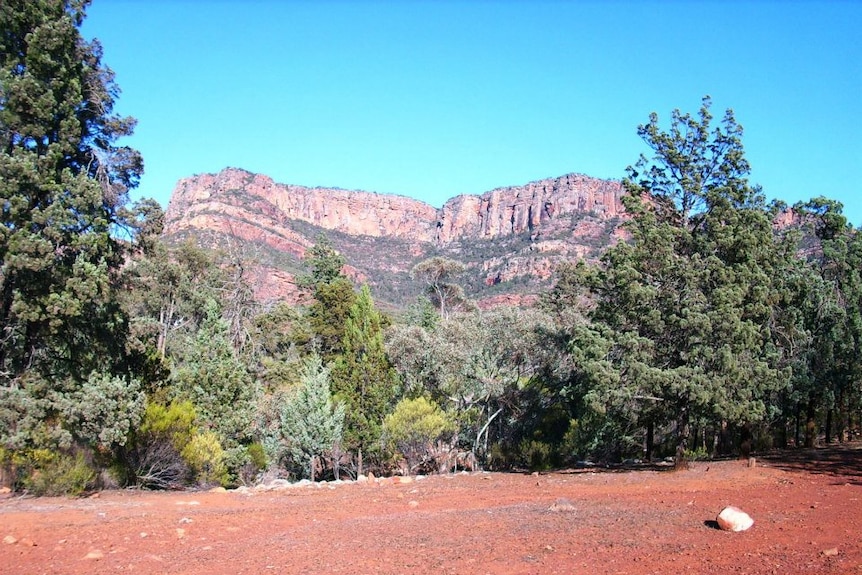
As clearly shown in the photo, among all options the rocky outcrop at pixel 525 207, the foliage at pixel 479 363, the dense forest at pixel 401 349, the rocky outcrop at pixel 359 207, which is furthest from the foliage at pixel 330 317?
the rocky outcrop at pixel 525 207

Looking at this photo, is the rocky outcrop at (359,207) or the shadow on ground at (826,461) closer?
the shadow on ground at (826,461)

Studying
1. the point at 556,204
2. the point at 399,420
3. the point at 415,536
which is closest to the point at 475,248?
the point at 556,204

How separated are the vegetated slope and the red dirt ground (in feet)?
216

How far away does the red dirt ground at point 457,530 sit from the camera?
709 cm

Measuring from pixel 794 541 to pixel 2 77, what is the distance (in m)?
15.9

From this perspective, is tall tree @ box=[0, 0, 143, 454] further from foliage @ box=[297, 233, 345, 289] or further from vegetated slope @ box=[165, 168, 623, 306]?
vegetated slope @ box=[165, 168, 623, 306]

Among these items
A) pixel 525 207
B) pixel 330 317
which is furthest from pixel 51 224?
pixel 525 207

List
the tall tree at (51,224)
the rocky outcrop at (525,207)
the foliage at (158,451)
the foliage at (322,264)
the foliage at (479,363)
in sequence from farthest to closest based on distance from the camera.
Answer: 1. the rocky outcrop at (525,207)
2. the foliage at (322,264)
3. the foliage at (479,363)
4. the foliage at (158,451)
5. the tall tree at (51,224)

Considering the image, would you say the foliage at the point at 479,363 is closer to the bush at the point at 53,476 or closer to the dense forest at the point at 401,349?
the dense forest at the point at 401,349

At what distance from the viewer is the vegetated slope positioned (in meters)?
106

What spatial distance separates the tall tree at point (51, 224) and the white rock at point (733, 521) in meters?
11.7

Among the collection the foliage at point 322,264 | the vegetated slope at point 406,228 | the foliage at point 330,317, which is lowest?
the foliage at point 330,317

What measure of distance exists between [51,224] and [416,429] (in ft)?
39.2

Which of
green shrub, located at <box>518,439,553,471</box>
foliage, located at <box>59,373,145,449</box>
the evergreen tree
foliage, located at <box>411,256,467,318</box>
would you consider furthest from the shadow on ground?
foliage, located at <box>411,256,467,318</box>
